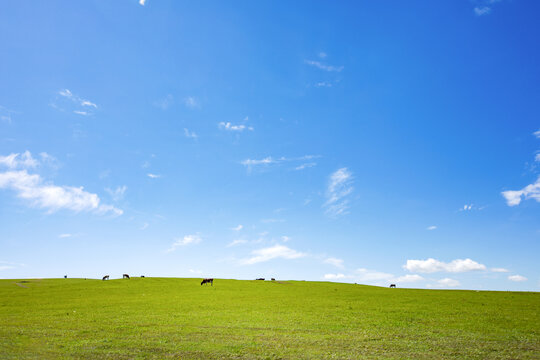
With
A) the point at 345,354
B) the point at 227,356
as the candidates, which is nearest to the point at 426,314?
the point at 345,354

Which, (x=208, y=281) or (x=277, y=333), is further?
(x=208, y=281)

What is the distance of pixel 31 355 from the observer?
1446cm

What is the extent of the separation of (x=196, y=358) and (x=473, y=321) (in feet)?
62.4

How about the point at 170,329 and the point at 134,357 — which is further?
the point at 170,329

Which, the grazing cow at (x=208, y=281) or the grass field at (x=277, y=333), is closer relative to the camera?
the grass field at (x=277, y=333)

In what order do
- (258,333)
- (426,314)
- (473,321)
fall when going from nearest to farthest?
(258,333), (473,321), (426,314)

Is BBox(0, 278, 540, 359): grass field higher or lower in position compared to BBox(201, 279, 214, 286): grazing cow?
higher

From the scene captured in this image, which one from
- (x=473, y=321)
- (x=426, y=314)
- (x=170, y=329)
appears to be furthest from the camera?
(x=426, y=314)

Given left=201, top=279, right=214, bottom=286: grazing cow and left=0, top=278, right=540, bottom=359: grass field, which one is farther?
left=201, top=279, right=214, bottom=286: grazing cow

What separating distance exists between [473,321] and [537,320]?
469 centimetres

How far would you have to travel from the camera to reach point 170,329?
2005cm

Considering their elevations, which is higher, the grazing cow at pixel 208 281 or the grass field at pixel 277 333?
the grass field at pixel 277 333

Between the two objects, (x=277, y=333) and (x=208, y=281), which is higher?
(x=277, y=333)

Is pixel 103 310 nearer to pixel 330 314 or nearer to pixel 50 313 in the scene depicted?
pixel 50 313
